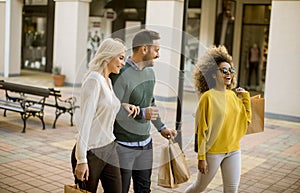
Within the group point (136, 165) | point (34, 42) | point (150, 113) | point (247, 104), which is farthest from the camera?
point (34, 42)

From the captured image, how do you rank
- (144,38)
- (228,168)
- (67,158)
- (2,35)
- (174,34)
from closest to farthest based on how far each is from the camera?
(144,38)
(228,168)
(67,158)
(174,34)
(2,35)

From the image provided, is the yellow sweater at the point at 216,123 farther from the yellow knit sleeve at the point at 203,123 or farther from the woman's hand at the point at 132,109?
the woman's hand at the point at 132,109

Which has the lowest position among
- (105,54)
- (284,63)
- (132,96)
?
(132,96)

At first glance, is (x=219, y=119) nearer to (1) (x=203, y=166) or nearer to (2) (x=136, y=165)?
(1) (x=203, y=166)

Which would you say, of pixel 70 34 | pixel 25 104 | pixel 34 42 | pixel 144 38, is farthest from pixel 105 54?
pixel 34 42

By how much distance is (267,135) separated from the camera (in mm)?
9812

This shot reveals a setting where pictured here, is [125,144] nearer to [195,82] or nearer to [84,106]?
[84,106]

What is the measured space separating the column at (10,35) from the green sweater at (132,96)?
1552 cm

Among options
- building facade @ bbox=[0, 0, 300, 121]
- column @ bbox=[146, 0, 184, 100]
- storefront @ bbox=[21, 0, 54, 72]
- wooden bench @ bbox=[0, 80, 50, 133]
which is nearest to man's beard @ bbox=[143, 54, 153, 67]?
wooden bench @ bbox=[0, 80, 50, 133]

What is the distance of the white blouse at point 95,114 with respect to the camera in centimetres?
319

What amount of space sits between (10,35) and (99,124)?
15964 millimetres

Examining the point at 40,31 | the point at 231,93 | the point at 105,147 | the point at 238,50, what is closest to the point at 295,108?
the point at 238,50

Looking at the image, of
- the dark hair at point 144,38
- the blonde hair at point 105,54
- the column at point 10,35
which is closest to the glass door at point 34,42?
the column at point 10,35

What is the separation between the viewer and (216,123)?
13.0 feet
